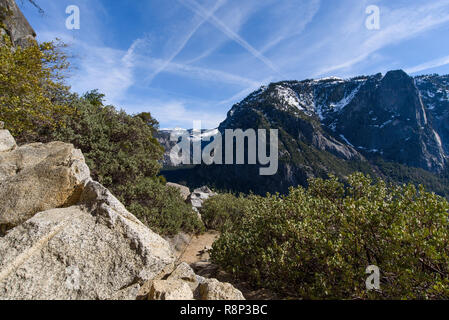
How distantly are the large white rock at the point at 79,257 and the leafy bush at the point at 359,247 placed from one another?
13.3 feet

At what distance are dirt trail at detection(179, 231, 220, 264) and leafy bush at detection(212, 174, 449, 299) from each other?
6.05 m

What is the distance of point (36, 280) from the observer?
4035mm

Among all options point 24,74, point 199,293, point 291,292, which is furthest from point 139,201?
point 199,293

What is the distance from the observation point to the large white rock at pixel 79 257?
4039 millimetres

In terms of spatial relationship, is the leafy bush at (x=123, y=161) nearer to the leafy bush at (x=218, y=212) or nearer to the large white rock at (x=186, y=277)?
the leafy bush at (x=218, y=212)

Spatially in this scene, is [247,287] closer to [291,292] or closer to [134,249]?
[291,292]

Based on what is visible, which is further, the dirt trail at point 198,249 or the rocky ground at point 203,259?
the dirt trail at point 198,249

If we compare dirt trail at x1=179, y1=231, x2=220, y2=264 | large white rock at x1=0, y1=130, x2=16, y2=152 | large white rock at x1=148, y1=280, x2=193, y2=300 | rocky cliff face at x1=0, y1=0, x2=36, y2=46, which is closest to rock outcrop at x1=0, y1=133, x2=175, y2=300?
large white rock at x1=148, y1=280, x2=193, y2=300

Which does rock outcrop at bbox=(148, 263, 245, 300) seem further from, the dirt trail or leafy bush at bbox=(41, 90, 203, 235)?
leafy bush at bbox=(41, 90, 203, 235)

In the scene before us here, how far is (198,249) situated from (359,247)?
13.1 meters

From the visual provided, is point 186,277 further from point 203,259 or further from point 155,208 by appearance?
point 155,208

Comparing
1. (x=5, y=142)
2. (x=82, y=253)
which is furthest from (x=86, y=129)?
(x=82, y=253)

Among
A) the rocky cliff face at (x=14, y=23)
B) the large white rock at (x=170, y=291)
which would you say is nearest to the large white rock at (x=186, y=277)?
the large white rock at (x=170, y=291)

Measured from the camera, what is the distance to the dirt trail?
14.6 m
